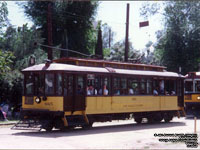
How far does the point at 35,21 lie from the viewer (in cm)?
4547

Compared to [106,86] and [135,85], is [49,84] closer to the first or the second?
[106,86]

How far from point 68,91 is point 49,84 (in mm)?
911

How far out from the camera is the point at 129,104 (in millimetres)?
20281

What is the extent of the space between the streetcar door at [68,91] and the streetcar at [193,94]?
12479mm

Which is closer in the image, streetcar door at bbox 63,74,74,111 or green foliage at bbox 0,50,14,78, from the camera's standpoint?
streetcar door at bbox 63,74,74,111

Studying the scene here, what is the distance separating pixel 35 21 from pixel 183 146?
1387 inches

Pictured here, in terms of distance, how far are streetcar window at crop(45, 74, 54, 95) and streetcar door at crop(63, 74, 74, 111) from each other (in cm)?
55

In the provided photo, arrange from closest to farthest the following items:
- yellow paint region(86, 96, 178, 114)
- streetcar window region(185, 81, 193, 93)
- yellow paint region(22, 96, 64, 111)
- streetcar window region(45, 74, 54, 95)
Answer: yellow paint region(22, 96, 64, 111) < streetcar window region(45, 74, 54, 95) < yellow paint region(86, 96, 178, 114) < streetcar window region(185, 81, 193, 93)

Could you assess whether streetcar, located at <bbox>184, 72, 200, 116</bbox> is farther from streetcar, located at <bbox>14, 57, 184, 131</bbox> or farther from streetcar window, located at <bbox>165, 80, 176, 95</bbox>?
streetcar, located at <bbox>14, 57, 184, 131</bbox>

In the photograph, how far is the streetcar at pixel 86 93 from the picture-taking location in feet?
55.6

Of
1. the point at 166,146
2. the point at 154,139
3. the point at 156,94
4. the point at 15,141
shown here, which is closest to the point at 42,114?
the point at 15,141

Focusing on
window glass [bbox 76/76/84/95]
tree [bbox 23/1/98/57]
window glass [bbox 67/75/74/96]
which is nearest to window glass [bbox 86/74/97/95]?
window glass [bbox 76/76/84/95]

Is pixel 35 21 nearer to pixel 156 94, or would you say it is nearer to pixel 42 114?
pixel 156 94

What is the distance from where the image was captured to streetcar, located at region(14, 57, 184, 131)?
55.6 feet
